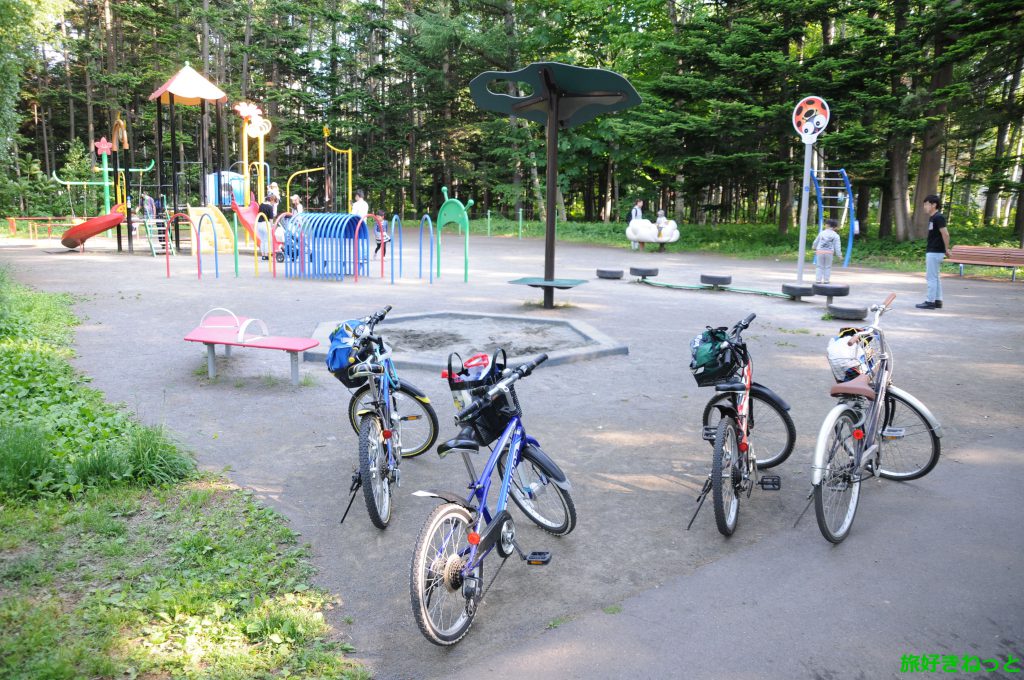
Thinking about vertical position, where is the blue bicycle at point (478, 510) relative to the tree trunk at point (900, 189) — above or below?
below

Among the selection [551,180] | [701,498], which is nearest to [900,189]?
[551,180]

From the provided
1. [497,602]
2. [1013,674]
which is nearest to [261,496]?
[497,602]

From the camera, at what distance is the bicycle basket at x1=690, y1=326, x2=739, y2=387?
4637 mm

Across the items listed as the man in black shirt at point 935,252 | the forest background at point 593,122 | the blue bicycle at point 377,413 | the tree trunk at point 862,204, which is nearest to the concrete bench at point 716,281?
the man in black shirt at point 935,252

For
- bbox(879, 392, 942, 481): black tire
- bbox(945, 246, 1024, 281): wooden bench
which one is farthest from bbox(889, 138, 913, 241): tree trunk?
bbox(879, 392, 942, 481): black tire

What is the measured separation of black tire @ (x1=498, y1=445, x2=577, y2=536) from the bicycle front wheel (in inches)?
52.0

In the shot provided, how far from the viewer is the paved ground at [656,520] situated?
3.34 m

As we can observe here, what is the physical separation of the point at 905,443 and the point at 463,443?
3.81m

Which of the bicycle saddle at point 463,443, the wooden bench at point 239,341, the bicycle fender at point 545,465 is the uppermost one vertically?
the bicycle saddle at point 463,443

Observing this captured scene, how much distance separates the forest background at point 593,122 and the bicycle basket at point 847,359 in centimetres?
1755

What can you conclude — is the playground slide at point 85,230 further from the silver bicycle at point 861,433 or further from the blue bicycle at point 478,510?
the silver bicycle at point 861,433

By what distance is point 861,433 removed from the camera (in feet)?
14.9

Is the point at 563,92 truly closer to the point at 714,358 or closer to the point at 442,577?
the point at 714,358

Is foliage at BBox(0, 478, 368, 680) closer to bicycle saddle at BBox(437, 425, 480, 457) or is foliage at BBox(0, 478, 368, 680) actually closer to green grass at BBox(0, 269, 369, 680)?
green grass at BBox(0, 269, 369, 680)
